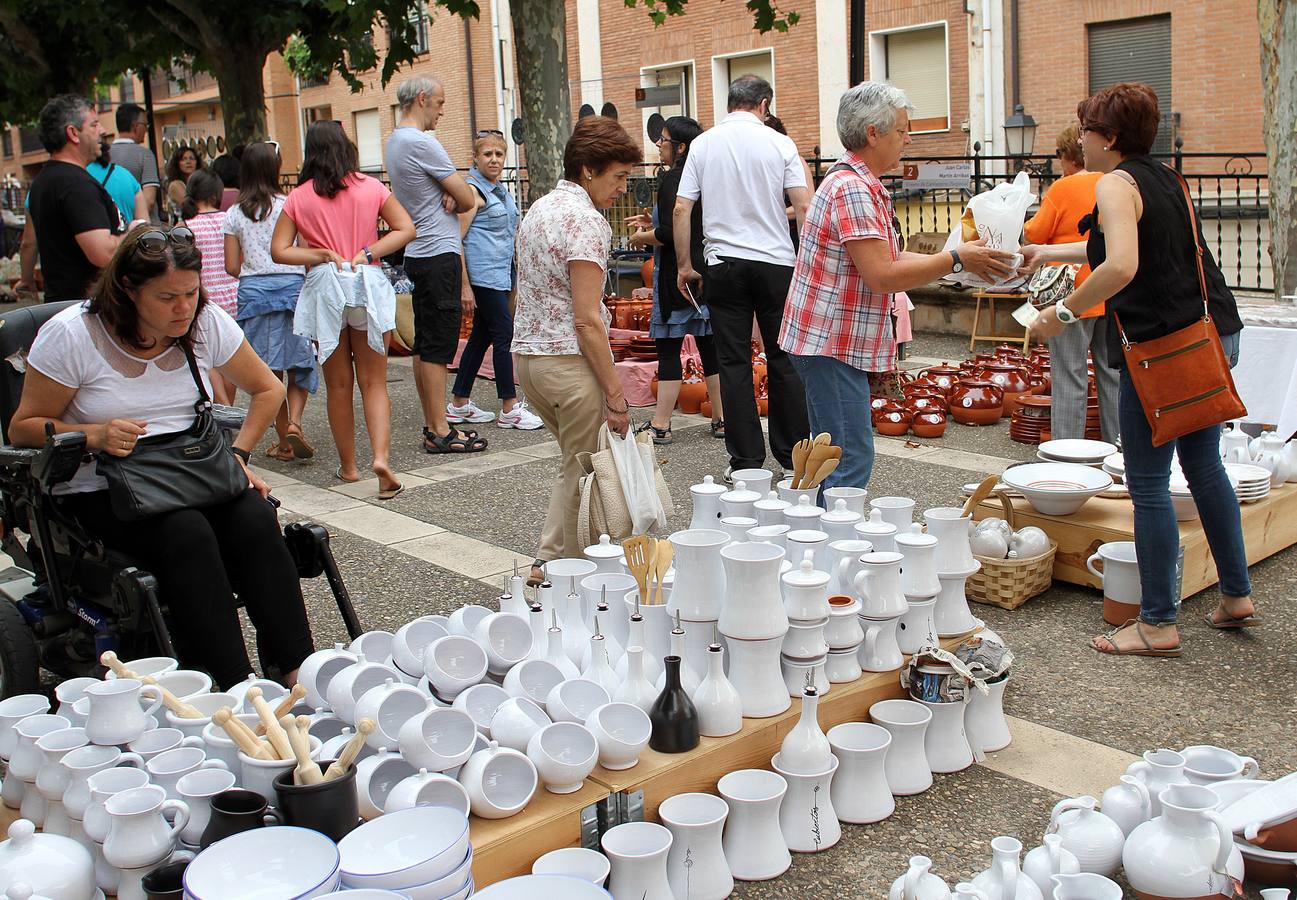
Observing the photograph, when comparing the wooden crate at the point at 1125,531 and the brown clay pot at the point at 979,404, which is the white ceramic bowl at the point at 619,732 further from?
the brown clay pot at the point at 979,404

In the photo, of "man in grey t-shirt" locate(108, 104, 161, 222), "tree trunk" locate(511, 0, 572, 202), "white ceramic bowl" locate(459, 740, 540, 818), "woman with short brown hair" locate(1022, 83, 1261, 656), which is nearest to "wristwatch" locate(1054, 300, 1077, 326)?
"woman with short brown hair" locate(1022, 83, 1261, 656)

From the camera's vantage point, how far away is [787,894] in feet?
8.39

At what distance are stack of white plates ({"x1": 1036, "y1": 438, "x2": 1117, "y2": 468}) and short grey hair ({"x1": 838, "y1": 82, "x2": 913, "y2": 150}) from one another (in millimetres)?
1602

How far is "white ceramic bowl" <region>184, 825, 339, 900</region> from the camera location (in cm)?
188

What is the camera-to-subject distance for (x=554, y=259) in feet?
12.8

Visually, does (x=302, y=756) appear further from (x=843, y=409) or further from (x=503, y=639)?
(x=843, y=409)

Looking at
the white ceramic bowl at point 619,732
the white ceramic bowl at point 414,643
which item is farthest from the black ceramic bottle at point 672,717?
the white ceramic bowl at point 414,643

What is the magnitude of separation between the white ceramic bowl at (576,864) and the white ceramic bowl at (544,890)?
0.23 m

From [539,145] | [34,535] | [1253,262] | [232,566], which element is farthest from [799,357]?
[1253,262]

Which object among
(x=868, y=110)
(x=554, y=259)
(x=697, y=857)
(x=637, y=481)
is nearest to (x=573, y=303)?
(x=554, y=259)

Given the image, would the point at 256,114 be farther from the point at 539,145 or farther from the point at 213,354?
the point at 213,354

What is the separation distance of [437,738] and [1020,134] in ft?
46.2

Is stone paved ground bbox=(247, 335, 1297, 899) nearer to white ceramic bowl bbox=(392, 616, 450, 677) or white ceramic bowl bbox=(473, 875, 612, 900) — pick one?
white ceramic bowl bbox=(473, 875, 612, 900)

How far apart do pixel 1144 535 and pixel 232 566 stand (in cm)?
269
